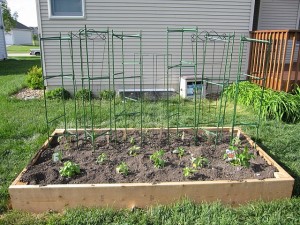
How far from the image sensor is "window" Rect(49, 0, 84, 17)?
7.39m

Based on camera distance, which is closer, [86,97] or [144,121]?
[144,121]

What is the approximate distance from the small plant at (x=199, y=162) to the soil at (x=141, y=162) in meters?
0.05

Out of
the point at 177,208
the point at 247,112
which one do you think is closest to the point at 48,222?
the point at 177,208

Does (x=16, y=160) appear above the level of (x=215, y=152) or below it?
below

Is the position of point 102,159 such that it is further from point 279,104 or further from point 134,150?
point 279,104

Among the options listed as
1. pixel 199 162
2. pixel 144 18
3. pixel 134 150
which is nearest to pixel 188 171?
pixel 199 162

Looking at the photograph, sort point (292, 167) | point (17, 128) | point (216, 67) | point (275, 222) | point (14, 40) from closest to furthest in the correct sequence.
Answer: point (275, 222)
point (292, 167)
point (17, 128)
point (216, 67)
point (14, 40)

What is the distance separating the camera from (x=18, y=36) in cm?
5669

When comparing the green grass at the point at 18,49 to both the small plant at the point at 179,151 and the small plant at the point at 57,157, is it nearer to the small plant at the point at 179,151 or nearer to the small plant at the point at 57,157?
the small plant at the point at 57,157

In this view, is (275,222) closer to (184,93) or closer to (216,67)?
(184,93)

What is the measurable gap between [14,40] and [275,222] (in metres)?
61.4

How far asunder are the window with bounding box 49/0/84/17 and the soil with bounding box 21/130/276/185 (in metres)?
4.50

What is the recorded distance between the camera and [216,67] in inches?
332

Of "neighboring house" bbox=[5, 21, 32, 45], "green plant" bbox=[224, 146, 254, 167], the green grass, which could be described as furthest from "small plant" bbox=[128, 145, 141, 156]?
"neighboring house" bbox=[5, 21, 32, 45]
